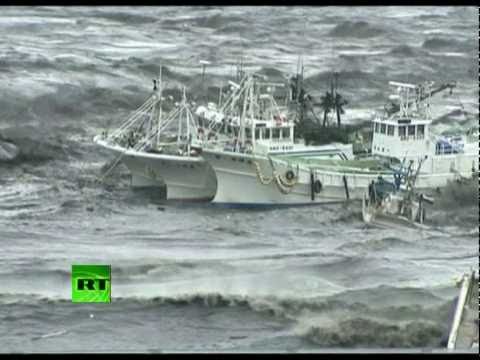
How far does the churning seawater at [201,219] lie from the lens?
13242 millimetres

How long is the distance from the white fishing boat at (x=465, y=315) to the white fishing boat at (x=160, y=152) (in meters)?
2.14

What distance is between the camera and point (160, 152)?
46.7ft

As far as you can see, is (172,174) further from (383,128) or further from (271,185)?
(383,128)

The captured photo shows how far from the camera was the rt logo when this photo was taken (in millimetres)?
13320

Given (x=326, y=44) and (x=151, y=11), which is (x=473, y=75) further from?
(x=151, y=11)

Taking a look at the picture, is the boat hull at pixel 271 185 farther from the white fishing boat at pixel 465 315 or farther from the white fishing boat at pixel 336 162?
the white fishing boat at pixel 465 315

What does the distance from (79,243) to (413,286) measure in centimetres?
254

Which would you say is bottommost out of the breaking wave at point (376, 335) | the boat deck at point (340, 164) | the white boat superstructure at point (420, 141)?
the breaking wave at point (376, 335)

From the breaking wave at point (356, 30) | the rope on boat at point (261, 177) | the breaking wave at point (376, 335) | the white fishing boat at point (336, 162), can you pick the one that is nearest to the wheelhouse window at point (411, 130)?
the white fishing boat at point (336, 162)

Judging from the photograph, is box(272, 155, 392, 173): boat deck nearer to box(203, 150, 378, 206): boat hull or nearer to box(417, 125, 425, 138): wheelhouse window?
box(203, 150, 378, 206): boat hull

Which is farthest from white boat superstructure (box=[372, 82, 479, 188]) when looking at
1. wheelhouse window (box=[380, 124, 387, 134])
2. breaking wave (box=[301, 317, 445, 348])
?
breaking wave (box=[301, 317, 445, 348])

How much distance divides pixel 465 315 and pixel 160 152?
281 centimetres

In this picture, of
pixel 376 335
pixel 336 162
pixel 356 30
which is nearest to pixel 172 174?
pixel 336 162

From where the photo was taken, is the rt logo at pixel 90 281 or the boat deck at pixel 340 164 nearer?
the rt logo at pixel 90 281
